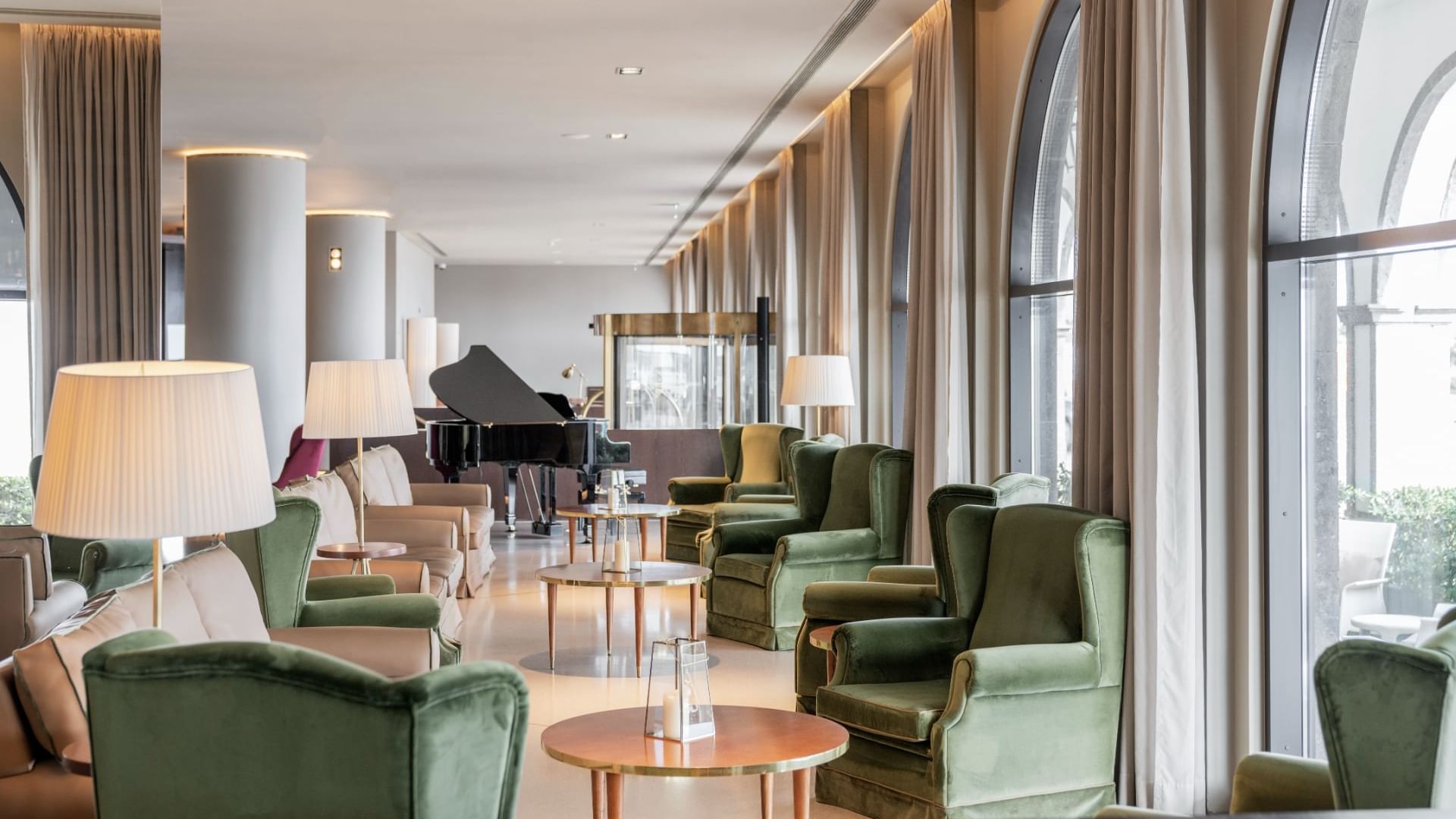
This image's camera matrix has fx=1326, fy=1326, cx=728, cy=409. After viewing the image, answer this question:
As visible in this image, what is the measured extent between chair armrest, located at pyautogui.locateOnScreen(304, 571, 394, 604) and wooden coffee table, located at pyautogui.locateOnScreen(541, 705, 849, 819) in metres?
2.09

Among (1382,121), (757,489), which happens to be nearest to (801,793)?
(1382,121)

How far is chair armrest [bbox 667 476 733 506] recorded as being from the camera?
10359 millimetres

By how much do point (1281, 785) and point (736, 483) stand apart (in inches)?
289

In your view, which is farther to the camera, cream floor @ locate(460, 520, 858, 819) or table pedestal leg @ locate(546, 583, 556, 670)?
table pedestal leg @ locate(546, 583, 556, 670)

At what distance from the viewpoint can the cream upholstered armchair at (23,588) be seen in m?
4.89

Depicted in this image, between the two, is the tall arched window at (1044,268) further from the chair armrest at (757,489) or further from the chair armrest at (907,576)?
the chair armrest at (757,489)

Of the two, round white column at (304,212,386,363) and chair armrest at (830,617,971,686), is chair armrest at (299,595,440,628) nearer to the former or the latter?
chair armrest at (830,617,971,686)

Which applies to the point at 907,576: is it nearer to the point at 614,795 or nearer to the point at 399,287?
the point at 614,795

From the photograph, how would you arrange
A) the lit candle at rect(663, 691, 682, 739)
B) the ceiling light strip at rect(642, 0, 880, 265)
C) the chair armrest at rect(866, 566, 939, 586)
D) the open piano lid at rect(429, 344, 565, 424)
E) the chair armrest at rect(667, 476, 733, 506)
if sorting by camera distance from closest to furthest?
the lit candle at rect(663, 691, 682, 739) < the chair armrest at rect(866, 566, 939, 586) < the ceiling light strip at rect(642, 0, 880, 265) < the chair armrest at rect(667, 476, 733, 506) < the open piano lid at rect(429, 344, 565, 424)

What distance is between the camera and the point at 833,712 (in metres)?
4.36

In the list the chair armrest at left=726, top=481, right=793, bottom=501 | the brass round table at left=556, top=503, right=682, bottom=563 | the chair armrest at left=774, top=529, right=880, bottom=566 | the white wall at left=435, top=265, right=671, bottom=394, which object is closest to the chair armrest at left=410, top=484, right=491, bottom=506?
the brass round table at left=556, top=503, right=682, bottom=563

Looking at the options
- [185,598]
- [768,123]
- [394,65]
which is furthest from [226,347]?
[185,598]

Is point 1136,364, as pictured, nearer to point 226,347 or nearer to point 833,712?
point 833,712

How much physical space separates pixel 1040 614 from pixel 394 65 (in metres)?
4.97
